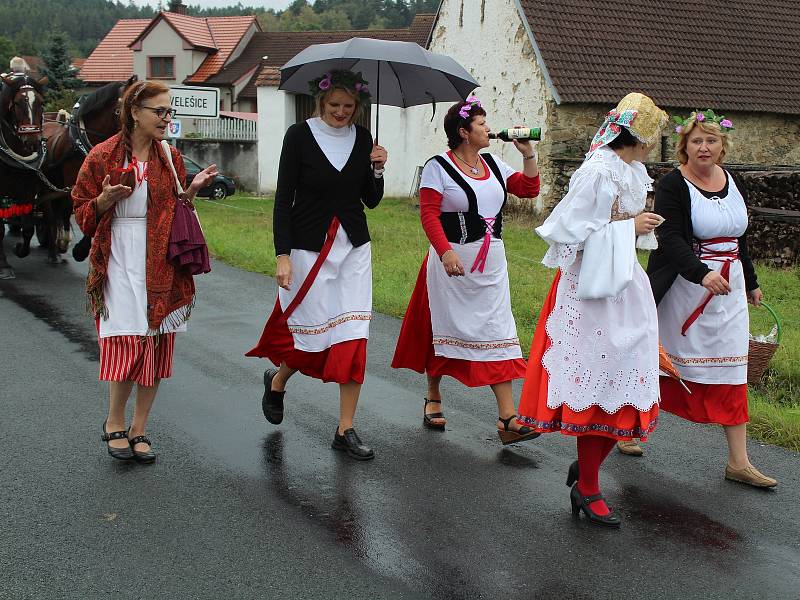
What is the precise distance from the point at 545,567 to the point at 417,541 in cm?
57

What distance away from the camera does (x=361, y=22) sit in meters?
114

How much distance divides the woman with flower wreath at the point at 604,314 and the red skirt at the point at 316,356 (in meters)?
1.21

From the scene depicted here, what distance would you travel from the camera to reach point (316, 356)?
563 centimetres

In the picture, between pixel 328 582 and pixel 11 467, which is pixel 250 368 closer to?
pixel 11 467

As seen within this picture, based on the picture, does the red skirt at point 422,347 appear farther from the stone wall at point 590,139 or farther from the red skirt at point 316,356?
A: the stone wall at point 590,139

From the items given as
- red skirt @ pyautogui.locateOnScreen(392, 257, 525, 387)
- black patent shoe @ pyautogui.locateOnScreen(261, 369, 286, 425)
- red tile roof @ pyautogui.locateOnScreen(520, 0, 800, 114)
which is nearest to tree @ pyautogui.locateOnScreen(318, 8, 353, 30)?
red tile roof @ pyautogui.locateOnScreen(520, 0, 800, 114)

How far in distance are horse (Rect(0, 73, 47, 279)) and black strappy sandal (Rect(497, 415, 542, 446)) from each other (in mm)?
7727

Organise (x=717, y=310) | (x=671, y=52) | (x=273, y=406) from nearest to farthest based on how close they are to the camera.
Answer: (x=717, y=310), (x=273, y=406), (x=671, y=52)

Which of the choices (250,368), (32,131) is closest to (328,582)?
(250,368)

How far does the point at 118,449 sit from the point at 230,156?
25.6 meters

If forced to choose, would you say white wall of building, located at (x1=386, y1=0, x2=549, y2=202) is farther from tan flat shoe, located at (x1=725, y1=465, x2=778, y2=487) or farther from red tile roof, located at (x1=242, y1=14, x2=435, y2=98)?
red tile roof, located at (x1=242, y1=14, x2=435, y2=98)

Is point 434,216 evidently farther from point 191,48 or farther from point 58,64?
point 58,64

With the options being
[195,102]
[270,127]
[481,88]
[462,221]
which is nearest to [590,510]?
[462,221]

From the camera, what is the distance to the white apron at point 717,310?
17.1 ft
